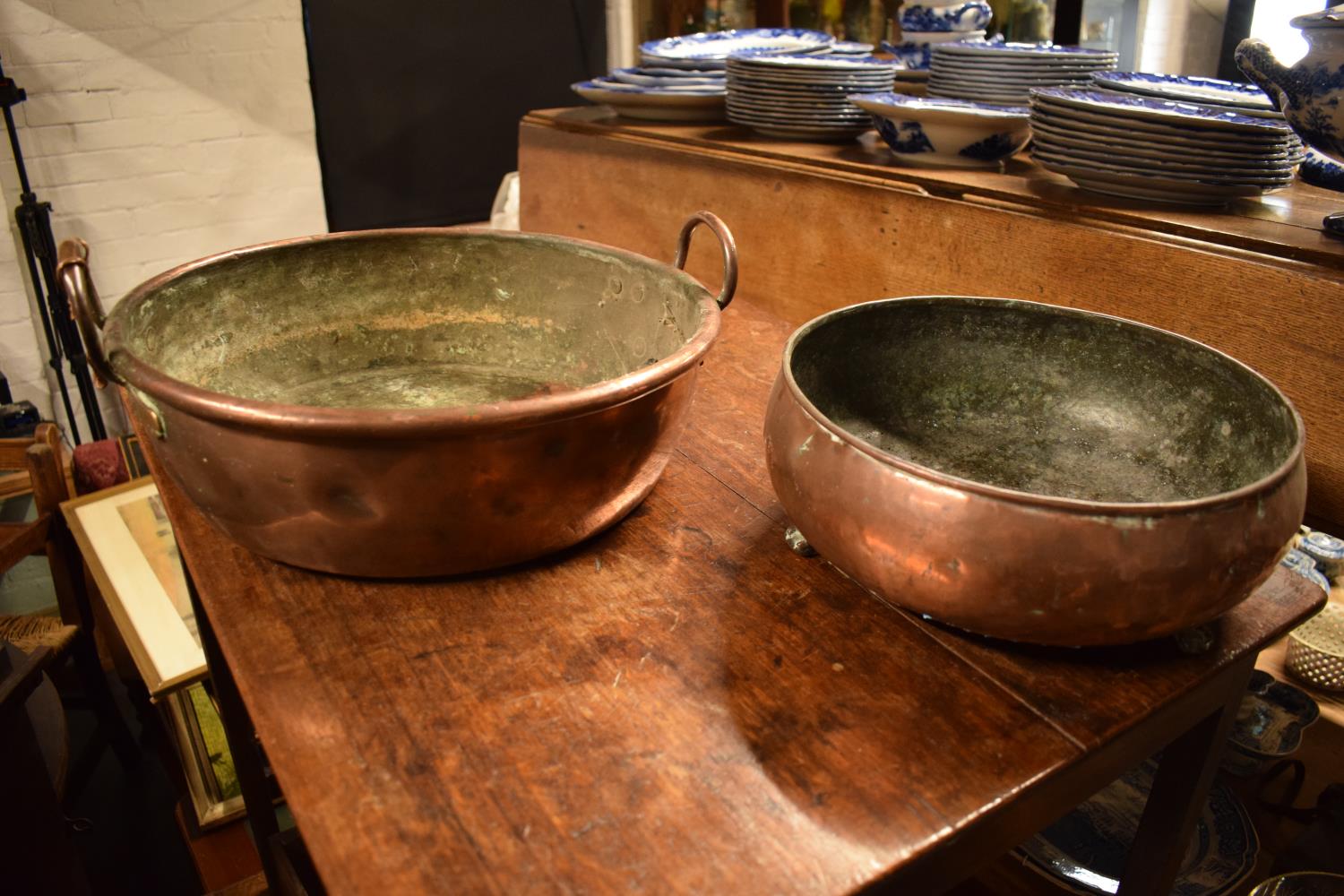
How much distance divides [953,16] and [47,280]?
223 centimetres

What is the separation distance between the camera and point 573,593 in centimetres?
66

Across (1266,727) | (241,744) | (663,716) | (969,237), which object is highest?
(969,237)

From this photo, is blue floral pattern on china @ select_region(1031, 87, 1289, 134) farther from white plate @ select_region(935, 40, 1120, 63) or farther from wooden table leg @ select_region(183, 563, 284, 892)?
wooden table leg @ select_region(183, 563, 284, 892)

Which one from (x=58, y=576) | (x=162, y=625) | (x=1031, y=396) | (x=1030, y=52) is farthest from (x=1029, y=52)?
(x=58, y=576)

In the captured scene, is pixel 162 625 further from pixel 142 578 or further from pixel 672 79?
pixel 672 79

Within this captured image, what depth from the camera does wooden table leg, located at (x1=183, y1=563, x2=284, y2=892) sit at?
0.93 metres

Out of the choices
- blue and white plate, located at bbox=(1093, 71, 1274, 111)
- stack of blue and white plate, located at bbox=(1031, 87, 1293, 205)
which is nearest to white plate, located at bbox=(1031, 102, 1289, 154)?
stack of blue and white plate, located at bbox=(1031, 87, 1293, 205)

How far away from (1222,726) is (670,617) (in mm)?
410

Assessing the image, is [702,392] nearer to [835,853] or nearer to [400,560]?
[400,560]

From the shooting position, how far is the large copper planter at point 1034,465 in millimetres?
529

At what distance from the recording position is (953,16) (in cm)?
173

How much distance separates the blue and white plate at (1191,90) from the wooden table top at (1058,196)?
116mm

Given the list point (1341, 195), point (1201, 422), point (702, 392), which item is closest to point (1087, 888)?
point (1201, 422)

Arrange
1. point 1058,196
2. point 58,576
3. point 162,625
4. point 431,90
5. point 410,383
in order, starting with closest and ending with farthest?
point 410,383, point 1058,196, point 162,625, point 58,576, point 431,90
